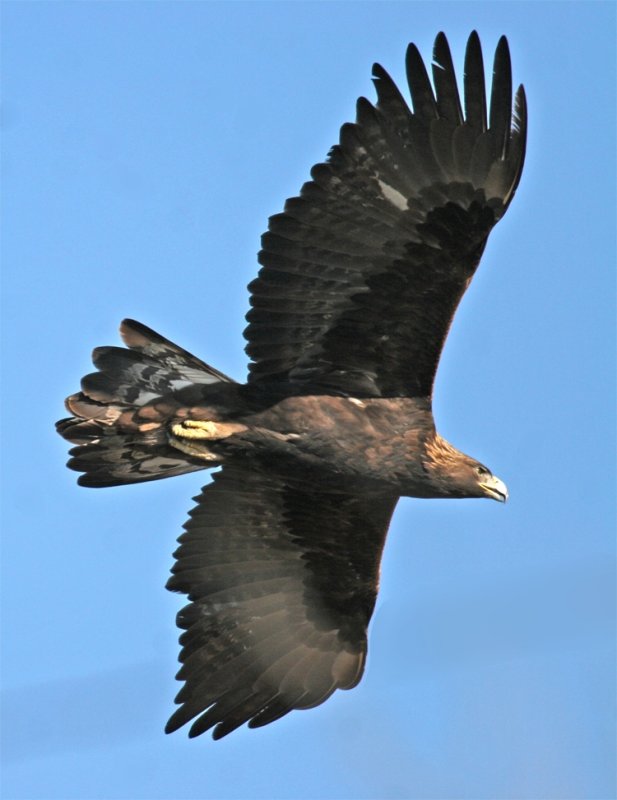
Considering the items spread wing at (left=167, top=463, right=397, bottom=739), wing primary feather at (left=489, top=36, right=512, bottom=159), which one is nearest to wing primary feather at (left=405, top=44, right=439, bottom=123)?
wing primary feather at (left=489, top=36, right=512, bottom=159)

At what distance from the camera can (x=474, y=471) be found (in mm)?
12195

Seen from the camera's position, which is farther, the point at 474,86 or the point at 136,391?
the point at 136,391

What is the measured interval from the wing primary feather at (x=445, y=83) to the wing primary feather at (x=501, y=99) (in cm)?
22

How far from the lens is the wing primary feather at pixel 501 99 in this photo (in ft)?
37.0

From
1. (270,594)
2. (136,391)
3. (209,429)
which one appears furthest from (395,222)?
(270,594)

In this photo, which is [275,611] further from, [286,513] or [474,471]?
[474,471]

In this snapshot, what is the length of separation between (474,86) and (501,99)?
0.62ft

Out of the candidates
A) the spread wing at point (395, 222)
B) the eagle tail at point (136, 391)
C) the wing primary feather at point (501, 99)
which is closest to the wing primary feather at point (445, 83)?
the spread wing at point (395, 222)

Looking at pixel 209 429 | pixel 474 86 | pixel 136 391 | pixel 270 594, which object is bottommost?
pixel 270 594

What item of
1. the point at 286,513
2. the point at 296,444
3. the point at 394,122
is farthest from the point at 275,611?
the point at 394,122

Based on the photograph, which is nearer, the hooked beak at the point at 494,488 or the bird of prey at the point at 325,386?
the bird of prey at the point at 325,386

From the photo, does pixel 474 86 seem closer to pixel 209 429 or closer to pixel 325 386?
pixel 325 386

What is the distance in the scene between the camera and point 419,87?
11.5 m

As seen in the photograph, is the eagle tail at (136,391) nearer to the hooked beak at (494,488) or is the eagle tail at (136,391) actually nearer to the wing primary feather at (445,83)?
the hooked beak at (494,488)
